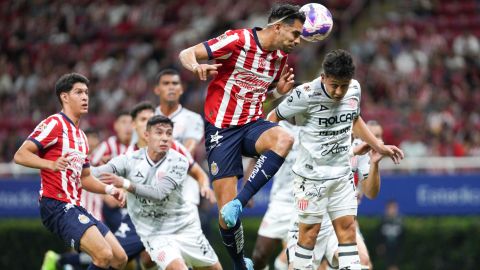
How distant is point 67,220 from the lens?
30.1 ft

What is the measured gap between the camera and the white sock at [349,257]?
28.1 ft

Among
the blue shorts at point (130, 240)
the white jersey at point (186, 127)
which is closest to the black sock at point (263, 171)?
the blue shorts at point (130, 240)

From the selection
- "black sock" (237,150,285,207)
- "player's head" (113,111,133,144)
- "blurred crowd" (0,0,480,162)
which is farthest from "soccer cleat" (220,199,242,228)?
"blurred crowd" (0,0,480,162)

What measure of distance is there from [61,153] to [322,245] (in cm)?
299

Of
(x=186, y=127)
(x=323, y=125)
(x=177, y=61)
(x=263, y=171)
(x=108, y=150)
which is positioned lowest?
(x=108, y=150)

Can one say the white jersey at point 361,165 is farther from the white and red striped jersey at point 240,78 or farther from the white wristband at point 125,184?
the white wristband at point 125,184

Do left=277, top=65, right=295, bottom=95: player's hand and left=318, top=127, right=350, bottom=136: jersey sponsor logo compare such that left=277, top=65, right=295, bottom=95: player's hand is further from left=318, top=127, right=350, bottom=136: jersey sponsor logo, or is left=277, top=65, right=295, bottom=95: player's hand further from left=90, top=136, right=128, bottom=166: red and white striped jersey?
left=90, top=136, right=128, bottom=166: red and white striped jersey

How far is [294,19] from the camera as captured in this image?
28.8 ft

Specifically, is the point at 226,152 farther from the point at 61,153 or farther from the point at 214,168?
the point at 61,153

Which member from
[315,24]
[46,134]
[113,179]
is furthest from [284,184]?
[46,134]

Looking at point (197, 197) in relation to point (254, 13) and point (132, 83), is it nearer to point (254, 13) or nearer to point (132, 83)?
point (132, 83)

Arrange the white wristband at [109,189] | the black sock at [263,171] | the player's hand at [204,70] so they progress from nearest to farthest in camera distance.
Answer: the player's hand at [204,70]
the black sock at [263,171]
the white wristband at [109,189]

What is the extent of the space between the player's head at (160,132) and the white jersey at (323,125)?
162 centimetres

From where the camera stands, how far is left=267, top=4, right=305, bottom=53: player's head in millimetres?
8773
